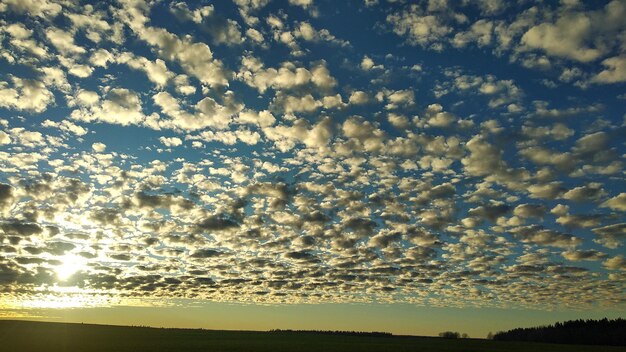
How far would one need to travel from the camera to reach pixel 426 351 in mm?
89000

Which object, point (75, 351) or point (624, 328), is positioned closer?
point (75, 351)

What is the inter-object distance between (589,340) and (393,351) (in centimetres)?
14791

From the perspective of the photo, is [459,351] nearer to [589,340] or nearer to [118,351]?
[118,351]

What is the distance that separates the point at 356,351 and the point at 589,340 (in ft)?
497

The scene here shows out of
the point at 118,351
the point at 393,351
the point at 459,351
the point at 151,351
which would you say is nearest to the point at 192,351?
the point at 151,351

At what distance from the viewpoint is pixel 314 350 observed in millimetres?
84500

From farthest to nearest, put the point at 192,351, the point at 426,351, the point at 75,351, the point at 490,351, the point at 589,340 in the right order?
1. the point at 589,340
2. the point at 490,351
3. the point at 426,351
4. the point at 192,351
5. the point at 75,351

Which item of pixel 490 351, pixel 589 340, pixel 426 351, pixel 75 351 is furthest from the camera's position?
pixel 589 340

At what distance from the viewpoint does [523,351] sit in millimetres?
98000

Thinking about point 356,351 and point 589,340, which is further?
point 589,340

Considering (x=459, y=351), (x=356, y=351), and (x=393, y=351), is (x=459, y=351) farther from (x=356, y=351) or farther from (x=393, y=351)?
(x=356, y=351)

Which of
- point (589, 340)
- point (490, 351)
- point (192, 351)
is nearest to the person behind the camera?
point (192, 351)

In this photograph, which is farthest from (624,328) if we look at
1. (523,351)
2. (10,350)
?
(10,350)

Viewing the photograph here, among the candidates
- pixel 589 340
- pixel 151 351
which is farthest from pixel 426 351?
pixel 589 340
